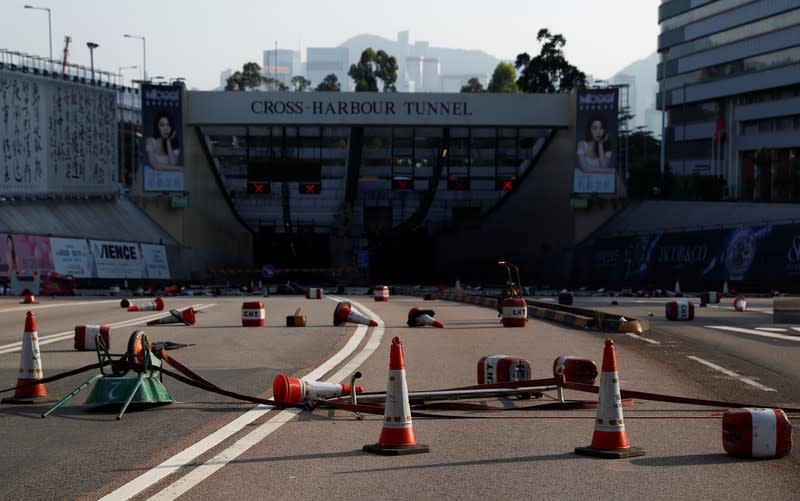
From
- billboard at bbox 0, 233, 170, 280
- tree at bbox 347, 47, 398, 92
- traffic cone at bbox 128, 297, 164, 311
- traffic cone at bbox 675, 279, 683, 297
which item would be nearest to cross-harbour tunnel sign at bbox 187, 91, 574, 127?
billboard at bbox 0, 233, 170, 280

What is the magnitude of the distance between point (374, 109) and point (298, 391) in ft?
161

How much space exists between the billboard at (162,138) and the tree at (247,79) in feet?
312

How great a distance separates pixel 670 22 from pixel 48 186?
74766mm

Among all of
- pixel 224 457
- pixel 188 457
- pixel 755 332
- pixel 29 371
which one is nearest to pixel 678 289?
pixel 755 332

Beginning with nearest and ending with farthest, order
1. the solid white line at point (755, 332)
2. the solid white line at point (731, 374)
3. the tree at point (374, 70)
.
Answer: the solid white line at point (731, 374) → the solid white line at point (755, 332) → the tree at point (374, 70)

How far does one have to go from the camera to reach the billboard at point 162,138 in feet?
185

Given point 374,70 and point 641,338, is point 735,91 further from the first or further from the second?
point 641,338

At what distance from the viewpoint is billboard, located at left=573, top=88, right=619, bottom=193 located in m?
57.0

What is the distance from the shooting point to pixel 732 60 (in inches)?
3809

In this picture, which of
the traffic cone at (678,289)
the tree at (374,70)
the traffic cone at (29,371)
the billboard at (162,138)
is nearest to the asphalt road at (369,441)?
the traffic cone at (29,371)

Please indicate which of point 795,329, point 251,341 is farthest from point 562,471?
point 795,329

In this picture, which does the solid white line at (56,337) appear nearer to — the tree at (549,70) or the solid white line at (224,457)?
the solid white line at (224,457)

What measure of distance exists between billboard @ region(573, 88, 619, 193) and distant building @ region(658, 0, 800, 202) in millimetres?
21218

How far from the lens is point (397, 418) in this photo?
25.7ft
